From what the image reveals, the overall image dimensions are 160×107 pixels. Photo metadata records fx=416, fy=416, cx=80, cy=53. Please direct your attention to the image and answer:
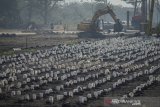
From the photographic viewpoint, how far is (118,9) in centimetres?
19025

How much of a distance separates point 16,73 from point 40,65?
13.5 ft

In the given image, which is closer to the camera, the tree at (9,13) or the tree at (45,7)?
the tree at (9,13)

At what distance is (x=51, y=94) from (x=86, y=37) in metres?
45.1

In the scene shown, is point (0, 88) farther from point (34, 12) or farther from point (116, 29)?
point (34, 12)

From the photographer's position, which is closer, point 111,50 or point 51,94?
point 51,94

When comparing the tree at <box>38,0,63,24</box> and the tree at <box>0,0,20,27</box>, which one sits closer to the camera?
the tree at <box>0,0,20,27</box>

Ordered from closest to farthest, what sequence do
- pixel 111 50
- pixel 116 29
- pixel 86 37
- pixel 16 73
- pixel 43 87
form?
pixel 43 87 < pixel 16 73 < pixel 111 50 < pixel 86 37 < pixel 116 29

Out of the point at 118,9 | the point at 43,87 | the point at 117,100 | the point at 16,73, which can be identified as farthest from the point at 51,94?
the point at 118,9

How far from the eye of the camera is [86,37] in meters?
68.2

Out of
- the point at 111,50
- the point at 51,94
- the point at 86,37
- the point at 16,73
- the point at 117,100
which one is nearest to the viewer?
the point at 117,100

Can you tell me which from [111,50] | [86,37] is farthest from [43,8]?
[111,50]

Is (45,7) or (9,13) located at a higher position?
(45,7)

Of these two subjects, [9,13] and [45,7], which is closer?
[9,13]

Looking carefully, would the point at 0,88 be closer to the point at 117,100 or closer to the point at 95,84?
the point at 95,84
